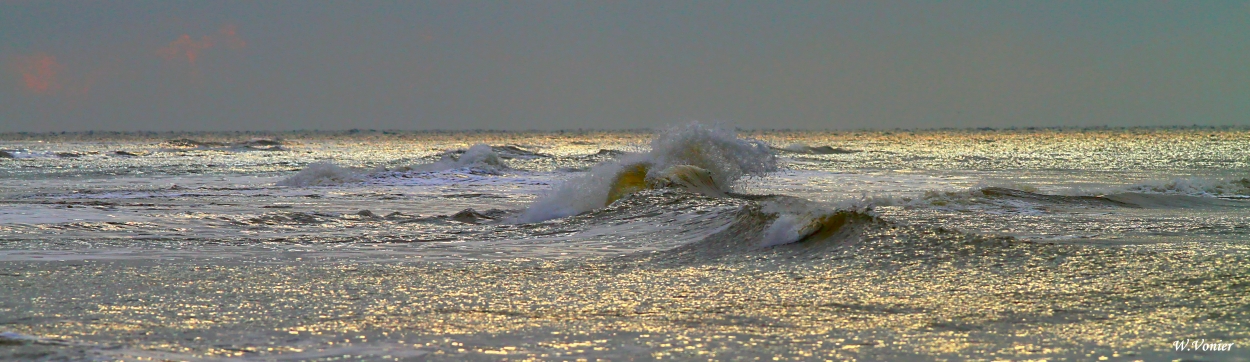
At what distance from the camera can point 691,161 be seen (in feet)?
52.4

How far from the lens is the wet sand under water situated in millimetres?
3875

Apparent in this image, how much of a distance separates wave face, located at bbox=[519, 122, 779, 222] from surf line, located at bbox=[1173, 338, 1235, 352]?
919 cm

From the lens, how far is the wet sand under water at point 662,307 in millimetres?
3875

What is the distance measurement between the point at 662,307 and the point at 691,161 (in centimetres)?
1125

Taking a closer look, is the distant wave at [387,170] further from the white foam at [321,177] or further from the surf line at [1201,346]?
the surf line at [1201,346]

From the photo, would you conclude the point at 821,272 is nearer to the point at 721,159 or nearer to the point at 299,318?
the point at 299,318

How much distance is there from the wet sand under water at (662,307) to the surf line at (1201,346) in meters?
0.06

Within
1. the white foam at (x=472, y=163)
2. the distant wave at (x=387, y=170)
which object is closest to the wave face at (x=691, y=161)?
the distant wave at (x=387, y=170)

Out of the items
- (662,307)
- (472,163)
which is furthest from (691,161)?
(472,163)

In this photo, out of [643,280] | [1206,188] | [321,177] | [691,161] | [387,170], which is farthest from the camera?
[387,170]

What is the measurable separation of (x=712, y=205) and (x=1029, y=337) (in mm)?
6527

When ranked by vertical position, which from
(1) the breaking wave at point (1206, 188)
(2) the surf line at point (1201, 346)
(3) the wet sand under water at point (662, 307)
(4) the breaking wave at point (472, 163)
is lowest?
(4) the breaking wave at point (472, 163)

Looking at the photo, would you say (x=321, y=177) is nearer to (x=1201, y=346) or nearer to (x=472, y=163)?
(x=472, y=163)

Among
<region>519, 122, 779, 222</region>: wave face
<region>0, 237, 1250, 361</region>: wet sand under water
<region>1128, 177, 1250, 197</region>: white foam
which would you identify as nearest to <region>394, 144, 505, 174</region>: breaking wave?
<region>519, 122, 779, 222</region>: wave face
